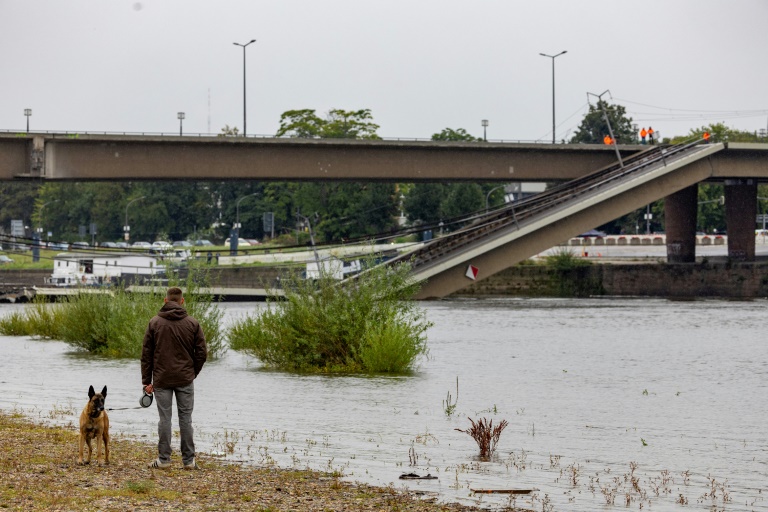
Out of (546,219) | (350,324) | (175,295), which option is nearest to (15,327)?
(350,324)

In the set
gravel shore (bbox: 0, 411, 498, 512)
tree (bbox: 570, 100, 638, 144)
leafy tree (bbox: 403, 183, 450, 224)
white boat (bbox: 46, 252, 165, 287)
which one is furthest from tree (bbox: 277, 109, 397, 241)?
gravel shore (bbox: 0, 411, 498, 512)

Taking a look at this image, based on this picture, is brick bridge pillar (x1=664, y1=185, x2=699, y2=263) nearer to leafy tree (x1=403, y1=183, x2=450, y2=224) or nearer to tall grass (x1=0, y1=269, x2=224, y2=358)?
leafy tree (x1=403, y1=183, x2=450, y2=224)

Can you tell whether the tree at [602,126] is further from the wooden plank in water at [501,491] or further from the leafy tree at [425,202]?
the wooden plank in water at [501,491]

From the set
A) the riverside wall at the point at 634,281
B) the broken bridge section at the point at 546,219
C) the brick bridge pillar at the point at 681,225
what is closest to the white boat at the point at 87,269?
the riverside wall at the point at 634,281

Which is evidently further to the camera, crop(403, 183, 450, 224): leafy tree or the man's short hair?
crop(403, 183, 450, 224): leafy tree

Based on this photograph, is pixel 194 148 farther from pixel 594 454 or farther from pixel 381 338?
pixel 594 454

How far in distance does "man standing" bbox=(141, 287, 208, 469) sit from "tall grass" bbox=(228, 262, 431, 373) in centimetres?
1602

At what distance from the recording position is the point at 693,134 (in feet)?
468

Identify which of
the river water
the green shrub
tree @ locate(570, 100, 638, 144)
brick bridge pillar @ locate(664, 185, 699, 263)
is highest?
tree @ locate(570, 100, 638, 144)

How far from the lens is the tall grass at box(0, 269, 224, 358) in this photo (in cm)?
3378

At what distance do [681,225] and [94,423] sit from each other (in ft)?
246

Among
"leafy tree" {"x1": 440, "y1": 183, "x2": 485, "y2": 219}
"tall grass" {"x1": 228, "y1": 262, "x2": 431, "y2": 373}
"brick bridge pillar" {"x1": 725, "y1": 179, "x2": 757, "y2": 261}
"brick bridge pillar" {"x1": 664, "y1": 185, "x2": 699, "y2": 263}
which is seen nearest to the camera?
"tall grass" {"x1": 228, "y1": 262, "x2": 431, "y2": 373}

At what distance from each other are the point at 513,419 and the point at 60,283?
239 ft

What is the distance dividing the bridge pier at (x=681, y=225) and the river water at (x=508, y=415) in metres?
38.8
